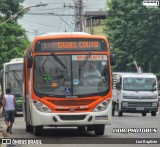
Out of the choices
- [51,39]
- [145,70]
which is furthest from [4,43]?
[51,39]

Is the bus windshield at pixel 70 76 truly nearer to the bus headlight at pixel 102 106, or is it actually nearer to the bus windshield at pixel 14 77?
the bus headlight at pixel 102 106

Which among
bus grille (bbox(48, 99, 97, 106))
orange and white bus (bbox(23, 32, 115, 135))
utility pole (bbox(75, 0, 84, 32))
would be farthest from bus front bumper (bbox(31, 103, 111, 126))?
utility pole (bbox(75, 0, 84, 32))

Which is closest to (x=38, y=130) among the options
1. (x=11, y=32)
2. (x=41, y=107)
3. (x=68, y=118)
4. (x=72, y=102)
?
(x=41, y=107)

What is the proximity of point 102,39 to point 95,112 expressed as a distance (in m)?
2.41

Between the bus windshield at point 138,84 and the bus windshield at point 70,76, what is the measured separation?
1611cm

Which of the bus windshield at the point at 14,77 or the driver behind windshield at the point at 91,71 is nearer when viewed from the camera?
the driver behind windshield at the point at 91,71

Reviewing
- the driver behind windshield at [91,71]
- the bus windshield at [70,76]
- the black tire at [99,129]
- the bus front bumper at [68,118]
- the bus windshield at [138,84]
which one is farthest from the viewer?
the bus windshield at [138,84]

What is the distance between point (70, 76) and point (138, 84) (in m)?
16.5

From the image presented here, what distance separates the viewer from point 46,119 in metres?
21.9

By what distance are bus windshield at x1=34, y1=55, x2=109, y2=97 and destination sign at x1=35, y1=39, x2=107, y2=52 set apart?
0.28 m

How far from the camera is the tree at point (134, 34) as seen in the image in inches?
2488

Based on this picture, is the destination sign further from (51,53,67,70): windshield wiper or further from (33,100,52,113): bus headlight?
(33,100,52,113): bus headlight

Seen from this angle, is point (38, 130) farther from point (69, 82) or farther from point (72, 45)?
point (72, 45)

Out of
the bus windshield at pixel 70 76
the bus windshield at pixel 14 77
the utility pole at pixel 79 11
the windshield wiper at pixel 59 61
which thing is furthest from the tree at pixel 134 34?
the windshield wiper at pixel 59 61
